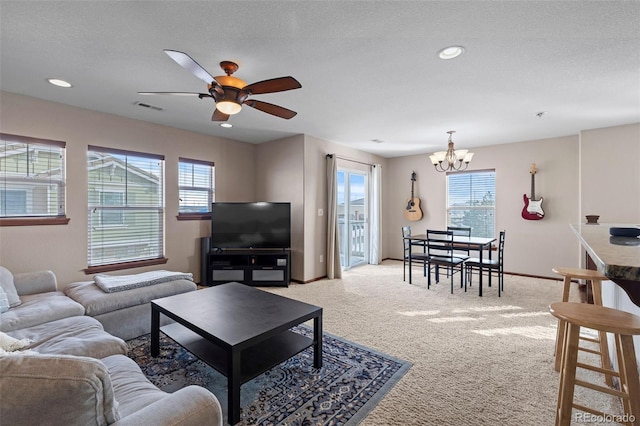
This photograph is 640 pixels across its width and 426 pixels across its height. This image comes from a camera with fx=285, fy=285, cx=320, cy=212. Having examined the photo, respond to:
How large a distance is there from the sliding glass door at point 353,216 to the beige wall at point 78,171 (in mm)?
2607

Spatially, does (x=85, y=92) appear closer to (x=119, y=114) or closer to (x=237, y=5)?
(x=119, y=114)

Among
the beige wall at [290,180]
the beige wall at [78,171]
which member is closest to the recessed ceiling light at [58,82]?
the beige wall at [78,171]

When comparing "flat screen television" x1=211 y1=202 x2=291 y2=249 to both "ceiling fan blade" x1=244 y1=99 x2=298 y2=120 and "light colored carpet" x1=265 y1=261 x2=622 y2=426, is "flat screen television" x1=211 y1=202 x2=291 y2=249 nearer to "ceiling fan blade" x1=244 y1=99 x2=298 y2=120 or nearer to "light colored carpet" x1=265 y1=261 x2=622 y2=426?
"light colored carpet" x1=265 y1=261 x2=622 y2=426

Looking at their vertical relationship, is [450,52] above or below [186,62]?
above

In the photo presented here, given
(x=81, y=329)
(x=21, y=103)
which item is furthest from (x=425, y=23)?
(x=21, y=103)

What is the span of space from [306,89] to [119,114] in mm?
2672

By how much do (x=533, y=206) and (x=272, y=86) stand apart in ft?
16.7

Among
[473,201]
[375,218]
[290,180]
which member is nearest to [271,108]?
[290,180]

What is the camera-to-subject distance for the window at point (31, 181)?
10.0 ft

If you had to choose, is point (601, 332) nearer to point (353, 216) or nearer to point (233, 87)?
point (233, 87)

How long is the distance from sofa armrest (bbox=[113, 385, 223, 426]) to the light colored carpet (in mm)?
1005

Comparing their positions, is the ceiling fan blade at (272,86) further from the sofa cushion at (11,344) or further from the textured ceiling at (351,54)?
the sofa cushion at (11,344)

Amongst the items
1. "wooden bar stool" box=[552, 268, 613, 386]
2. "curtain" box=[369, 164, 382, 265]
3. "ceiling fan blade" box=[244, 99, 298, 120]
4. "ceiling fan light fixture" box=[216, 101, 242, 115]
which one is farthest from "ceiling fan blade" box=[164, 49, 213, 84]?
"curtain" box=[369, 164, 382, 265]

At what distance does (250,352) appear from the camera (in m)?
2.04
